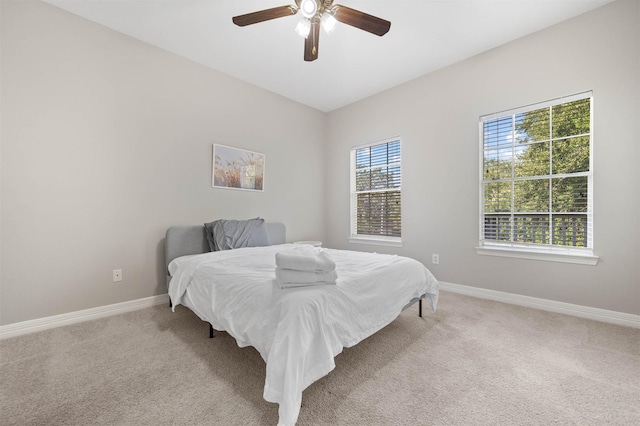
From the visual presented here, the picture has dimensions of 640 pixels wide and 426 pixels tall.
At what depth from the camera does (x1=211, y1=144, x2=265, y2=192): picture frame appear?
331 centimetres

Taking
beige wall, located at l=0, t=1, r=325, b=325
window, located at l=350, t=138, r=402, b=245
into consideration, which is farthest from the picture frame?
window, located at l=350, t=138, r=402, b=245

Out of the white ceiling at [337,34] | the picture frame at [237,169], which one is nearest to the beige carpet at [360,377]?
the picture frame at [237,169]

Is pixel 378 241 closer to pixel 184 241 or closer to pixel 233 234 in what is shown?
pixel 233 234

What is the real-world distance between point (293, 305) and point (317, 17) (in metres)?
2.03

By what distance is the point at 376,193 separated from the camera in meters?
4.12

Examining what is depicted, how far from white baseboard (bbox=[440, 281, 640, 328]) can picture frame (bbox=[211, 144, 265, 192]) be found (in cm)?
291

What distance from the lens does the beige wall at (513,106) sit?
2250 mm

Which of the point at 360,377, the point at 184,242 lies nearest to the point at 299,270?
the point at 360,377

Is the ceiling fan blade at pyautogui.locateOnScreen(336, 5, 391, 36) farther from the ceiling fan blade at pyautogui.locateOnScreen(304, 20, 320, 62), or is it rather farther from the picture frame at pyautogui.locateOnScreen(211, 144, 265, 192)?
the picture frame at pyautogui.locateOnScreen(211, 144, 265, 192)

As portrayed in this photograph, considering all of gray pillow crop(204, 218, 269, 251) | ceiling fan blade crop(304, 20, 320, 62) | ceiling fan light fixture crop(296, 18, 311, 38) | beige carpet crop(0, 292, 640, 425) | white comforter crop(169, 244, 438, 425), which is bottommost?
beige carpet crop(0, 292, 640, 425)

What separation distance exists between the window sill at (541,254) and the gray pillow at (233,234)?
2.64 metres

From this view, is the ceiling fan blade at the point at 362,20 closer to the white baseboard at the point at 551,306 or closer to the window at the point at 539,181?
the window at the point at 539,181

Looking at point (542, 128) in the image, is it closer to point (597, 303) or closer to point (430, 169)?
point (430, 169)

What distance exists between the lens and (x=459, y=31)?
2.62m
